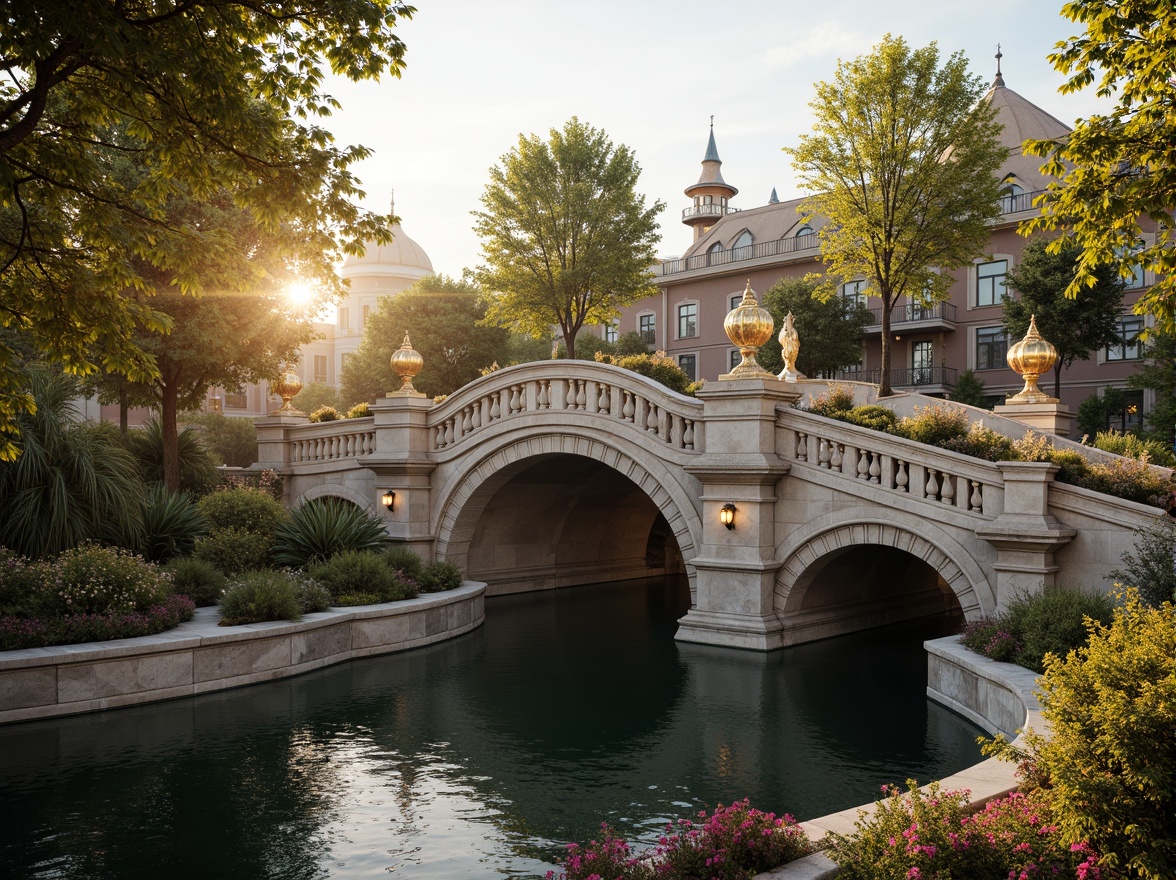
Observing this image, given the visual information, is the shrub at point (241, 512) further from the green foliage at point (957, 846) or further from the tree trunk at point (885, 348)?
the tree trunk at point (885, 348)

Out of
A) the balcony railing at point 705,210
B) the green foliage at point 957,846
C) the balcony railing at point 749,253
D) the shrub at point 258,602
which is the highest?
the balcony railing at point 705,210

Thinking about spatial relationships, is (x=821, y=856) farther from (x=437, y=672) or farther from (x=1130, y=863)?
(x=437, y=672)

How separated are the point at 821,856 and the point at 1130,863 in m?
1.67

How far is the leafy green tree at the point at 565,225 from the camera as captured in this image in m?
32.7

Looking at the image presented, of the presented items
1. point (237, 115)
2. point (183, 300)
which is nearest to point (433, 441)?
point (183, 300)

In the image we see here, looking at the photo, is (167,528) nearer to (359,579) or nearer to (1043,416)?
(359,579)

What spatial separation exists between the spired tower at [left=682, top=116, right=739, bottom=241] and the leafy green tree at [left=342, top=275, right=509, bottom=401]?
901 inches

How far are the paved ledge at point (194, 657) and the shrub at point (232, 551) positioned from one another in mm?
1893

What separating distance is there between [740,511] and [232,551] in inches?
351

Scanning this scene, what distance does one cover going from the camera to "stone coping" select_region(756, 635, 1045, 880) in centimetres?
570

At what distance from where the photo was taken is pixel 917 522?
1398cm

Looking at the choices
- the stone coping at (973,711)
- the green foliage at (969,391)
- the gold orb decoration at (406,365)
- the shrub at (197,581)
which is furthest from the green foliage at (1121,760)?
the green foliage at (969,391)

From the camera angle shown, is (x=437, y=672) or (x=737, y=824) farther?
(x=437, y=672)

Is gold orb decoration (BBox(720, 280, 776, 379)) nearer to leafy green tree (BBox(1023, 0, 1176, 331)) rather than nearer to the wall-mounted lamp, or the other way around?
the wall-mounted lamp
